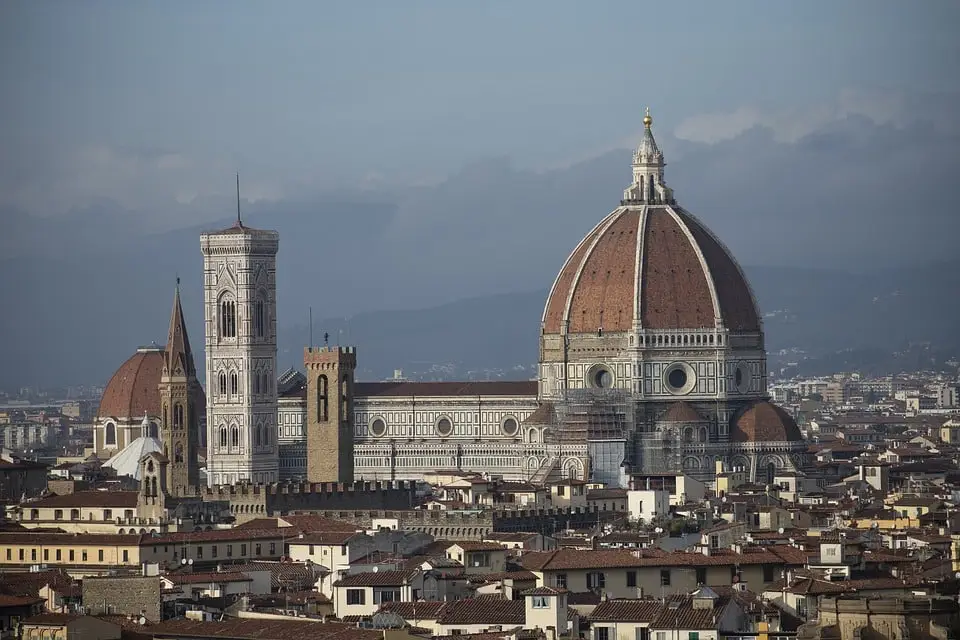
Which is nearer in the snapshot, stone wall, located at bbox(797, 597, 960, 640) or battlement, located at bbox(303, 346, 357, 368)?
stone wall, located at bbox(797, 597, 960, 640)

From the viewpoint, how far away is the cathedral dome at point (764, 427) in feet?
431

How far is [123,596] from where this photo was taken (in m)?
59.9

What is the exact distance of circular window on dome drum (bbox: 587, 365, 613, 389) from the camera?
137 m

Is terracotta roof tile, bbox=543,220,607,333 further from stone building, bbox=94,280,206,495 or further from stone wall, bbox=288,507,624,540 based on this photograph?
stone wall, bbox=288,507,624,540

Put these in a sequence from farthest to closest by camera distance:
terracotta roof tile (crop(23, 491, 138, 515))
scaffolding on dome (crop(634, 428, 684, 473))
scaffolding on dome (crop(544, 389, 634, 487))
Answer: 1. scaffolding on dome (crop(634, 428, 684, 473))
2. scaffolding on dome (crop(544, 389, 634, 487))
3. terracotta roof tile (crop(23, 491, 138, 515))

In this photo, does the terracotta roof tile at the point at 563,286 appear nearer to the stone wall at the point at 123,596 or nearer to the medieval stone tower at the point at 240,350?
the medieval stone tower at the point at 240,350

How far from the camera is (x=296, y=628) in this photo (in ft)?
176

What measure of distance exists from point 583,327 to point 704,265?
5.73 meters

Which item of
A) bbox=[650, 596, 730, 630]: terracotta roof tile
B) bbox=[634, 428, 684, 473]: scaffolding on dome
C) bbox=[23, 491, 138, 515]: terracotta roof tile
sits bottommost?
bbox=[650, 596, 730, 630]: terracotta roof tile

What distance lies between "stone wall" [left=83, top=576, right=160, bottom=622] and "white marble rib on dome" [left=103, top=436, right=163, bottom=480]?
67624 millimetres

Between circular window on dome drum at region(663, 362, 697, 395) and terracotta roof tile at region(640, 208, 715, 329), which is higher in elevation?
terracotta roof tile at region(640, 208, 715, 329)

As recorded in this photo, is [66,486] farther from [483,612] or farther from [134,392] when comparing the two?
[483,612]

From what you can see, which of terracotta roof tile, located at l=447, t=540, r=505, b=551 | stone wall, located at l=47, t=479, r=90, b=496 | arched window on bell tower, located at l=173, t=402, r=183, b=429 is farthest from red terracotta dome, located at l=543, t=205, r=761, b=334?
terracotta roof tile, located at l=447, t=540, r=505, b=551

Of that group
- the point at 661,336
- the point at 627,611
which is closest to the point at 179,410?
the point at 661,336
